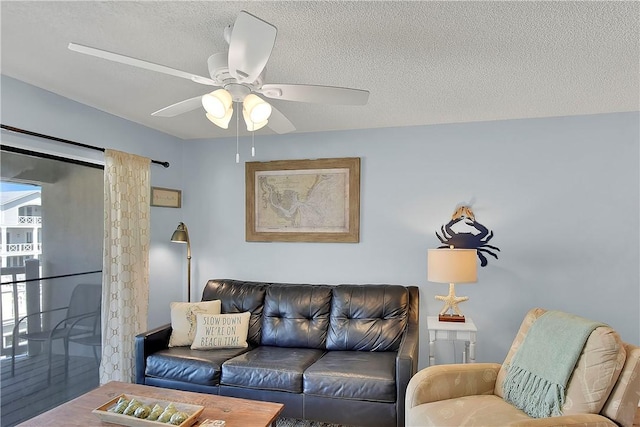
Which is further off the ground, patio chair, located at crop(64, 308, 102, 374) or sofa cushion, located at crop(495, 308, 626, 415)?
sofa cushion, located at crop(495, 308, 626, 415)

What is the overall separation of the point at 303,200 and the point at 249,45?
2.43 m

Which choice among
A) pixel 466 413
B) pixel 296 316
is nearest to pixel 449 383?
pixel 466 413

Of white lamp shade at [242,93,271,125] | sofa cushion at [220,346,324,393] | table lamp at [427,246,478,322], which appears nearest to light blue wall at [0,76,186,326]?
sofa cushion at [220,346,324,393]

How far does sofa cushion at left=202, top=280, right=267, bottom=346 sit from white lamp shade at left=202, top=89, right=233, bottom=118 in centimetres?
206

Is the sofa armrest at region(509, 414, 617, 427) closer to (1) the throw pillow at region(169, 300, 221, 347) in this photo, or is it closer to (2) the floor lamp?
(1) the throw pillow at region(169, 300, 221, 347)

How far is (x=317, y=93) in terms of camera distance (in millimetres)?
1926

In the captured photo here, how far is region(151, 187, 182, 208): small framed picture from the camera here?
381cm

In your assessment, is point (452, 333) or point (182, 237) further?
point (182, 237)

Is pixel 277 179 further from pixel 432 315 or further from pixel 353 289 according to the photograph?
pixel 432 315

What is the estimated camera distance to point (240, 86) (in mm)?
1843

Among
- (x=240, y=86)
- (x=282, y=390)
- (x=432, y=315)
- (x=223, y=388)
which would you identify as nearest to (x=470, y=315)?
(x=432, y=315)

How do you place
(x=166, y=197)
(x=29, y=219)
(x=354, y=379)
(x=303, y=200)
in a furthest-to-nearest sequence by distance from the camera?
(x=166, y=197) < (x=303, y=200) < (x=29, y=219) < (x=354, y=379)

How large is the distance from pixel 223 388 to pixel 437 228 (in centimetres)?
215

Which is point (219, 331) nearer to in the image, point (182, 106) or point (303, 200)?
point (303, 200)
